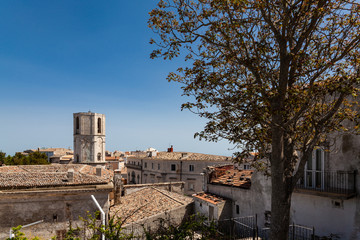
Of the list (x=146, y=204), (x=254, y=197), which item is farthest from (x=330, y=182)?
(x=146, y=204)

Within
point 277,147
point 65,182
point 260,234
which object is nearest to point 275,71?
point 277,147

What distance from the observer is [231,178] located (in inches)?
715

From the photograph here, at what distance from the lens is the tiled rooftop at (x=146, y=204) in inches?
655

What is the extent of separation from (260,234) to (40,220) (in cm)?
1271

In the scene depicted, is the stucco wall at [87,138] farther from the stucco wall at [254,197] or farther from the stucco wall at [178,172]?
the stucco wall at [254,197]

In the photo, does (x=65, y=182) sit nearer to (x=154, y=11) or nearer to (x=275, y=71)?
(x=154, y=11)

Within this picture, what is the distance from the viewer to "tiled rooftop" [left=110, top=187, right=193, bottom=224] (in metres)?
16.6

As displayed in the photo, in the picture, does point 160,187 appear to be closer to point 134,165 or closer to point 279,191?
point 279,191

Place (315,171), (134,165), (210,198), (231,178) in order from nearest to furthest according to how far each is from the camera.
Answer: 1. (315,171)
2. (210,198)
3. (231,178)
4. (134,165)

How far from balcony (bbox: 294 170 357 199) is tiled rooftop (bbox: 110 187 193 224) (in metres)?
9.35

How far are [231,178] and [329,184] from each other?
7.77 meters

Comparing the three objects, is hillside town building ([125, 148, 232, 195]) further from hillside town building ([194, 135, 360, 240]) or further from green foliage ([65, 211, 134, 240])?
green foliage ([65, 211, 134, 240])

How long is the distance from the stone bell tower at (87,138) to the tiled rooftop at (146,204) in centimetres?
3588

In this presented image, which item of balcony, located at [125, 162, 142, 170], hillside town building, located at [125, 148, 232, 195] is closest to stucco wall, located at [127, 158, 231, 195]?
hillside town building, located at [125, 148, 232, 195]
